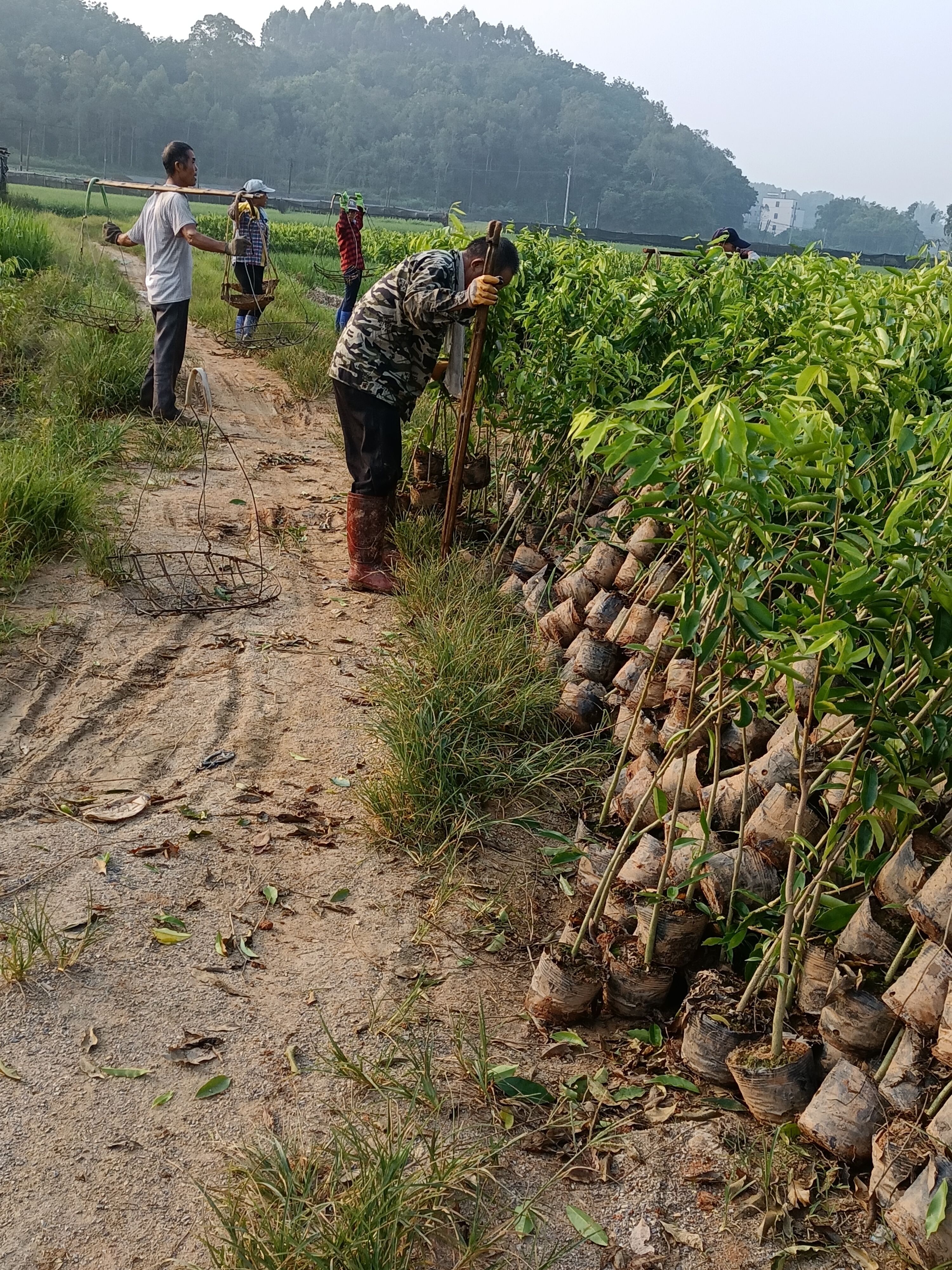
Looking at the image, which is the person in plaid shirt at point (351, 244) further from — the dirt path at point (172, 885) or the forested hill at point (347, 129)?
the forested hill at point (347, 129)

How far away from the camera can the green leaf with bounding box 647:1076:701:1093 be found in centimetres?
251

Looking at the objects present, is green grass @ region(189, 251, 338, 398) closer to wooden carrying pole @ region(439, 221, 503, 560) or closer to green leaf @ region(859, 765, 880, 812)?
wooden carrying pole @ region(439, 221, 503, 560)

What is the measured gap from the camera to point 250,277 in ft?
35.2

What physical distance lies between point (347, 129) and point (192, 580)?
401 feet

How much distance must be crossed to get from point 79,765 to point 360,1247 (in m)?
2.23

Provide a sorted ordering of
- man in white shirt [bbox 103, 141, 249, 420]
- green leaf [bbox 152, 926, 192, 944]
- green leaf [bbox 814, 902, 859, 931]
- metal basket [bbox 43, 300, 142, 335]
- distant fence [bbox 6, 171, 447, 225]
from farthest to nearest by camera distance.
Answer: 1. distant fence [bbox 6, 171, 447, 225]
2. metal basket [bbox 43, 300, 142, 335]
3. man in white shirt [bbox 103, 141, 249, 420]
4. green leaf [bbox 152, 926, 192, 944]
5. green leaf [bbox 814, 902, 859, 931]

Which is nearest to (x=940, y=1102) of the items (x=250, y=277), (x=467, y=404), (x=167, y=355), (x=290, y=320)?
(x=467, y=404)

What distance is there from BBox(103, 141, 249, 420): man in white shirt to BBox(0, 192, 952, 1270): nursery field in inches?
131

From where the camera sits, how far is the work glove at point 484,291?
460cm

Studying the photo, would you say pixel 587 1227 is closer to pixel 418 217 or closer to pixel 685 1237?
pixel 685 1237

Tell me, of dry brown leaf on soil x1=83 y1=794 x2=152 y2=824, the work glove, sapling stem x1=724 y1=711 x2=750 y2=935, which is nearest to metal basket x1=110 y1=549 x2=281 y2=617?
dry brown leaf on soil x1=83 y1=794 x2=152 y2=824

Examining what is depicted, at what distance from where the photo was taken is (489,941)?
10.1 feet

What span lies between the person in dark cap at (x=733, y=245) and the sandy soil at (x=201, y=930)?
267 cm

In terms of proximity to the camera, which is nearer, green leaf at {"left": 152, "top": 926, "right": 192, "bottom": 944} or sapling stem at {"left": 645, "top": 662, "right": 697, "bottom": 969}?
sapling stem at {"left": 645, "top": 662, "right": 697, "bottom": 969}
